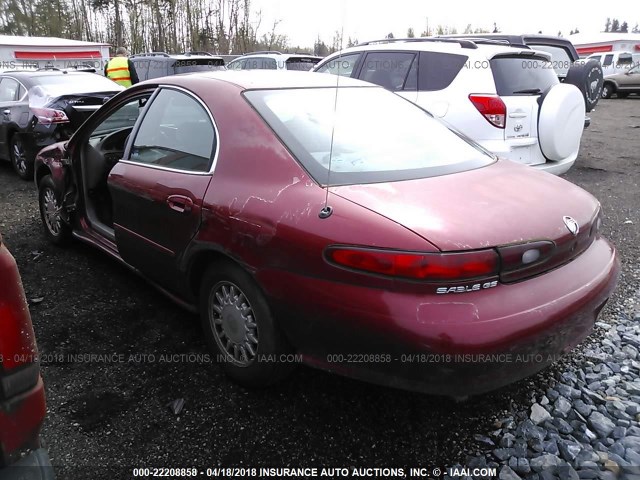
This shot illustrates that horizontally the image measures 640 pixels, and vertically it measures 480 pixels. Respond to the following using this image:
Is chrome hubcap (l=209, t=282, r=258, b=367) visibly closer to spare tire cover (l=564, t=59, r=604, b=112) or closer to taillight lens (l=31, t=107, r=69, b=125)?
taillight lens (l=31, t=107, r=69, b=125)

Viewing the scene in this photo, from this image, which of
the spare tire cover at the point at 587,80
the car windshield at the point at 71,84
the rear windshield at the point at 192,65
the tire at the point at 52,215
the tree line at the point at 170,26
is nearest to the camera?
the tire at the point at 52,215

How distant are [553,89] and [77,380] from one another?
17.1 feet

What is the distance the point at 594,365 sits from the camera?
9.23ft

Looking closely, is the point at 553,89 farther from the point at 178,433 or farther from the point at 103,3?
the point at 103,3

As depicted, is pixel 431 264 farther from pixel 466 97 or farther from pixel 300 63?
pixel 300 63

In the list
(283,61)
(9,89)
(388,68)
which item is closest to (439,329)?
(388,68)

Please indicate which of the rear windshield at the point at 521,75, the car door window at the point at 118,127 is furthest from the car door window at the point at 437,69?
the car door window at the point at 118,127

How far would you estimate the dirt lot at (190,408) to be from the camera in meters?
2.19

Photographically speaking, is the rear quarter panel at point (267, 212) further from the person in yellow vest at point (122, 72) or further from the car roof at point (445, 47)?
the person in yellow vest at point (122, 72)

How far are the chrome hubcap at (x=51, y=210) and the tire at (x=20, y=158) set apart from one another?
295 cm

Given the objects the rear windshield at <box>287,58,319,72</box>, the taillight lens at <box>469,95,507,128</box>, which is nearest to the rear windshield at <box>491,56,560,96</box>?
the taillight lens at <box>469,95,507,128</box>

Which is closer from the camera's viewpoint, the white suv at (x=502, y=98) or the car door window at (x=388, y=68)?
the white suv at (x=502, y=98)

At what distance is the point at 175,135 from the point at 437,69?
3.70 m

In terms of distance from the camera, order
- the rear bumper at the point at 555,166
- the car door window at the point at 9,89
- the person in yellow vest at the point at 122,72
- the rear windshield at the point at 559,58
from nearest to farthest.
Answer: the rear bumper at the point at 555,166
the car door window at the point at 9,89
the rear windshield at the point at 559,58
the person in yellow vest at the point at 122,72
